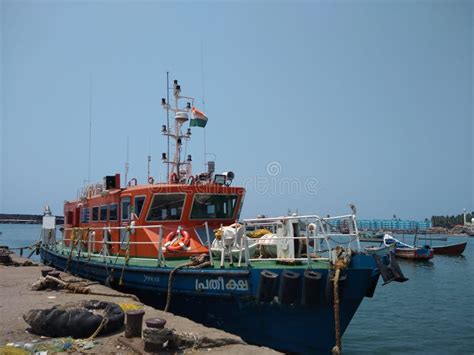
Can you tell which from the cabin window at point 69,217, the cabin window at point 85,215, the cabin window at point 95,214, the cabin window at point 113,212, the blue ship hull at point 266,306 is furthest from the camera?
the cabin window at point 69,217

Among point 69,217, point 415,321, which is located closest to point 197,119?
point 69,217

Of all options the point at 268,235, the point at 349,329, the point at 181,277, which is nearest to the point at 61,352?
the point at 181,277

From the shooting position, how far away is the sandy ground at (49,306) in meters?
5.36

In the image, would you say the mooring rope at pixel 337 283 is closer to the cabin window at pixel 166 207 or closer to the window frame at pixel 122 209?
the cabin window at pixel 166 207

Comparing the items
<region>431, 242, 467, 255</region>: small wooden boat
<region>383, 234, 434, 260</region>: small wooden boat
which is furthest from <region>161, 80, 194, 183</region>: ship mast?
<region>431, 242, 467, 255</region>: small wooden boat

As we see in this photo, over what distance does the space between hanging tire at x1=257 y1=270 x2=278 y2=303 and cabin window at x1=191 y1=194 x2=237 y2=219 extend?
138 inches

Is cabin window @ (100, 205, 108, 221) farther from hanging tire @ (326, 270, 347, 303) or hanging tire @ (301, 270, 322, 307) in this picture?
hanging tire @ (326, 270, 347, 303)

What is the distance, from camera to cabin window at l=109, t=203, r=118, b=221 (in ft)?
37.2

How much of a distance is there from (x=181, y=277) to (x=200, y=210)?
7.96 ft

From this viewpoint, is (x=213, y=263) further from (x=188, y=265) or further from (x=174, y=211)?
(x=174, y=211)

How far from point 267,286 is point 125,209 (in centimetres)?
528

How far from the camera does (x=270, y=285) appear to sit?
7.12m

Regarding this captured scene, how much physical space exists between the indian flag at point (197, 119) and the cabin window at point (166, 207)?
9.96 ft

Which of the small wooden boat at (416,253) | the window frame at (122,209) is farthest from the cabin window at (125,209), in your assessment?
the small wooden boat at (416,253)
